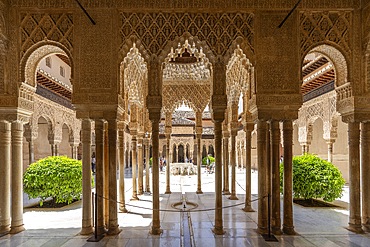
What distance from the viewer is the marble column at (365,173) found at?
585 centimetres

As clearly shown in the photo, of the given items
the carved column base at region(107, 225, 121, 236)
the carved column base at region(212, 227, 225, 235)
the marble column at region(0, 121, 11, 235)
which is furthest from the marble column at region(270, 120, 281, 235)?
the marble column at region(0, 121, 11, 235)

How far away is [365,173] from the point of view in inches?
233

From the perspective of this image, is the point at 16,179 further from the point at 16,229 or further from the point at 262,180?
the point at 262,180

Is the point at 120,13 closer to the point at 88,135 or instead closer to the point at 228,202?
the point at 88,135

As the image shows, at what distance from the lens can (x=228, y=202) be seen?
9.32 metres

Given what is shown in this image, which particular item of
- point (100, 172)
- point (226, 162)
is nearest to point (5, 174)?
point (100, 172)

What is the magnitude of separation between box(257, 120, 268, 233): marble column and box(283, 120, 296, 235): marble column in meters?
0.39

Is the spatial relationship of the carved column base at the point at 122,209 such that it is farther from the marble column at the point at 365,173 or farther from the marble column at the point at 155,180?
the marble column at the point at 365,173

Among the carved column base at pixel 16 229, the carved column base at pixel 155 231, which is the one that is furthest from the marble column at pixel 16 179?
the carved column base at pixel 155 231

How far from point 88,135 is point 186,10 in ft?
10.7

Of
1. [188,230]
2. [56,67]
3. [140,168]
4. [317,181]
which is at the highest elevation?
[56,67]

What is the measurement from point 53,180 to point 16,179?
8.42ft

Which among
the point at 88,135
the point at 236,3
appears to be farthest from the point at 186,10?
the point at 88,135

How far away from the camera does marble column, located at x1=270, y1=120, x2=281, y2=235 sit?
5723 mm
